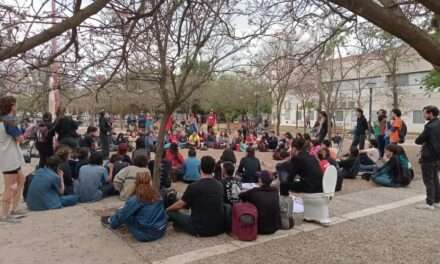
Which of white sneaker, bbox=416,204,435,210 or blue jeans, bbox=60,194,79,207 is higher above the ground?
blue jeans, bbox=60,194,79,207

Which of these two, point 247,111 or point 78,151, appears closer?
point 78,151

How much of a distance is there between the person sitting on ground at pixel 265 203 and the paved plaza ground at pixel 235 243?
0.50ft

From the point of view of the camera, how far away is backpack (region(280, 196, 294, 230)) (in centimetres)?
514

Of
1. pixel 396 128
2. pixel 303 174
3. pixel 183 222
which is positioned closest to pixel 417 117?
pixel 396 128

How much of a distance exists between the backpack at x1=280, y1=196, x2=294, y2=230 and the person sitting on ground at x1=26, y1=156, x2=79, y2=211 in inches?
147

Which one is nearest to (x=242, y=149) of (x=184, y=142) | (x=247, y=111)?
(x=184, y=142)

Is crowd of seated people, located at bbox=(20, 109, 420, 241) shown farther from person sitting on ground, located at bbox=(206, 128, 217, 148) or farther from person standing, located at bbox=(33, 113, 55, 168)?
person sitting on ground, located at bbox=(206, 128, 217, 148)

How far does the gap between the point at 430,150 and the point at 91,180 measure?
5.99 meters

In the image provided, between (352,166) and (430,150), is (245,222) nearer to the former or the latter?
(430,150)

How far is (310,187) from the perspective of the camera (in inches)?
207

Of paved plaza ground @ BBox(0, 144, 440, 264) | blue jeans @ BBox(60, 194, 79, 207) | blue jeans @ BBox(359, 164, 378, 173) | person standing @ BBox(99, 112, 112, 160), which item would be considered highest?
person standing @ BBox(99, 112, 112, 160)

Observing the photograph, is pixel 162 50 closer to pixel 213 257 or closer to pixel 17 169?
pixel 17 169

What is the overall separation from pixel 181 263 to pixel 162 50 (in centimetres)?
319

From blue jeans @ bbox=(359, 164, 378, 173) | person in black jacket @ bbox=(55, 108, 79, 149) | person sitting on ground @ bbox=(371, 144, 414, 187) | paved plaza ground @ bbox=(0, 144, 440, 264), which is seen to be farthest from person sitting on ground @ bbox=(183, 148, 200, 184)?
blue jeans @ bbox=(359, 164, 378, 173)
